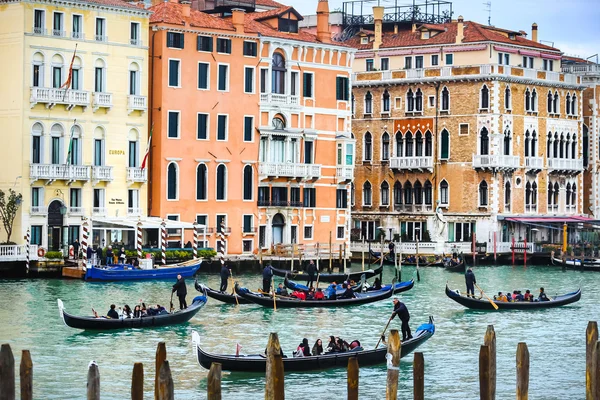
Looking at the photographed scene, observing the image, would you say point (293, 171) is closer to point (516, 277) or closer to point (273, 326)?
point (516, 277)

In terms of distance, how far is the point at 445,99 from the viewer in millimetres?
61406

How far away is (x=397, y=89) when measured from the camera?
6244 cm

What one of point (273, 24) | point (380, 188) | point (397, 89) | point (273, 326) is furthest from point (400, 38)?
point (273, 326)

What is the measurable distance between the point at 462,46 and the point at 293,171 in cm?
1155

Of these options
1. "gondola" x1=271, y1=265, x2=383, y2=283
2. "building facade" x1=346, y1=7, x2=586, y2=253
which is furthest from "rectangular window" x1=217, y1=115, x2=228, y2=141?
"building facade" x1=346, y1=7, x2=586, y2=253

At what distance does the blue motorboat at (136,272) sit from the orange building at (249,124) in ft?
10.9

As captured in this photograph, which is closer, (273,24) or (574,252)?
(273,24)

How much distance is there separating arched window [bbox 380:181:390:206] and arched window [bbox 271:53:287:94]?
11.0 m

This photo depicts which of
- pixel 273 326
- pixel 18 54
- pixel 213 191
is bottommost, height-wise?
pixel 273 326

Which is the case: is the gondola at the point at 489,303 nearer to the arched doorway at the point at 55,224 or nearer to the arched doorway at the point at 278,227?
the arched doorway at the point at 55,224

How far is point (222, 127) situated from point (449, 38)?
46.5 ft

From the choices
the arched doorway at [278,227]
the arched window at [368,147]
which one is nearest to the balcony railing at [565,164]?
the arched window at [368,147]

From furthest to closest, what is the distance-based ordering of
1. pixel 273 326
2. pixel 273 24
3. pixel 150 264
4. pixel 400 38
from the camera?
pixel 400 38 → pixel 273 24 → pixel 150 264 → pixel 273 326

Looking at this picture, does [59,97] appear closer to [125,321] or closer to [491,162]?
[125,321]
